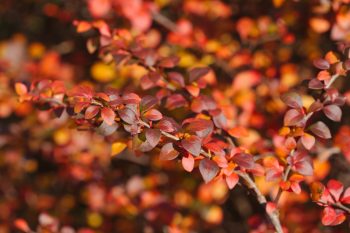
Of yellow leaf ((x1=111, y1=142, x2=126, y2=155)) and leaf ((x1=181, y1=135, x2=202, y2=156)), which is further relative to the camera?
yellow leaf ((x1=111, y1=142, x2=126, y2=155))

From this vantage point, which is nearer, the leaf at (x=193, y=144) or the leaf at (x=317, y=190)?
the leaf at (x=193, y=144)

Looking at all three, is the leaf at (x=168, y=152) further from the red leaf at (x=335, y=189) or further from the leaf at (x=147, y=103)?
the red leaf at (x=335, y=189)

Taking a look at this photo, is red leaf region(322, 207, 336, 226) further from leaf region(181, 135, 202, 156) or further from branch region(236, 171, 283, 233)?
leaf region(181, 135, 202, 156)

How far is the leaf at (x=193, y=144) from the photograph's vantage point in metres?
1.12

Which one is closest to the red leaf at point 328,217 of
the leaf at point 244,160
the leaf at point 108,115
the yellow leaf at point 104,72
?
the leaf at point 244,160

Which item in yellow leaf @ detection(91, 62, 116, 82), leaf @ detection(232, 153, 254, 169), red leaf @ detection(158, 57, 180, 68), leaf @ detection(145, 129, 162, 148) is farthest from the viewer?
yellow leaf @ detection(91, 62, 116, 82)

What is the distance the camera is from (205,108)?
1.47 meters

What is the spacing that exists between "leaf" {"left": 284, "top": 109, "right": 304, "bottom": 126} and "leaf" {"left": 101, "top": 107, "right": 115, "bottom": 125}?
0.46m

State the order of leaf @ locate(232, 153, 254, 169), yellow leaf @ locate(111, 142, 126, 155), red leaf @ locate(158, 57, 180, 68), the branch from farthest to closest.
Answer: red leaf @ locate(158, 57, 180, 68) < yellow leaf @ locate(111, 142, 126, 155) < the branch < leaf @ locate(232, 153, 254, 169)

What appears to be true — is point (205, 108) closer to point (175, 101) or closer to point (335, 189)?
point (175, 101)

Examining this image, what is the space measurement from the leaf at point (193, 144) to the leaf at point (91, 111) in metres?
0.22

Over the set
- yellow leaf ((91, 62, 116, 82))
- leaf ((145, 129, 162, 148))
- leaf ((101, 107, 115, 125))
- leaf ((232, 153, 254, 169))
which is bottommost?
yellow leaf ((91, 62, 116, 82))

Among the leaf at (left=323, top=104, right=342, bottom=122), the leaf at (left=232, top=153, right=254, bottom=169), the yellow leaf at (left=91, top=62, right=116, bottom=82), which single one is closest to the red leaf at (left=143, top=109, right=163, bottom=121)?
the leaf at (left=232, top=153, right=254, bottom=169)

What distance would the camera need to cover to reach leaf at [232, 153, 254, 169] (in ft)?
4.02
